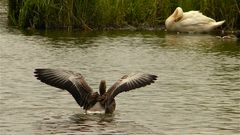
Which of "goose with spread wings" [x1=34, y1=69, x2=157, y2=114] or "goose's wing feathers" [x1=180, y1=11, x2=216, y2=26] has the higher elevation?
"goose with spread wings" [x1=34, y1=69, x2=157, y2=114]

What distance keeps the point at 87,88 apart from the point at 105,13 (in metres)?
14.8

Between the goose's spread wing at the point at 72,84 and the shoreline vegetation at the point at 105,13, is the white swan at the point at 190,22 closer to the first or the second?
the shoreline vegetation at the point at 105,13

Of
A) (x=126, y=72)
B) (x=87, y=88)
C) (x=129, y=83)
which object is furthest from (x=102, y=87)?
(x=126, y=72)

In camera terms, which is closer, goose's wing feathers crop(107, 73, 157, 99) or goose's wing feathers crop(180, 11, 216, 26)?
goose's wing feathers crop(107, 73, 157, 99)

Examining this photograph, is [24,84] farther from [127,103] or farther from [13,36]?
[13,36]

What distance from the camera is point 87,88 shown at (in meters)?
13.1

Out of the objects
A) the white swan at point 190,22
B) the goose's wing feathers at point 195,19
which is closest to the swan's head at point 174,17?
the white swan at point 190,22

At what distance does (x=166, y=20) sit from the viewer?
2764 centimetres

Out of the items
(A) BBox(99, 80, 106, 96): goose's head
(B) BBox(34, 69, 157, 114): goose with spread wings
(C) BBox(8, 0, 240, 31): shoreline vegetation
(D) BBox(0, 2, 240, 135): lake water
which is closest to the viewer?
(D) BBox(0, 2, 240, 135): lake water

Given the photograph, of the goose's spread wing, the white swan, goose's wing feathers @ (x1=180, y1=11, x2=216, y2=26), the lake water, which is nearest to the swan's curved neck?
the white swan

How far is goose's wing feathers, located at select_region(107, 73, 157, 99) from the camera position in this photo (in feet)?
42.7

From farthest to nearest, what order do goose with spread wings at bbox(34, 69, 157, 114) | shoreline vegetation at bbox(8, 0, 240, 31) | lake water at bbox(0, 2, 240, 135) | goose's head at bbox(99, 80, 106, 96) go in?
shoreline vegetation at bbox(8, 0, 240, 31) < goose's head at bbox(99, 80, 106, 96) < goose with spread wings at bbox(34, 69, 157, 114) < lake water at bbox(0, 2, 240, 135)

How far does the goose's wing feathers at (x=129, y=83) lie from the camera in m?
13.0

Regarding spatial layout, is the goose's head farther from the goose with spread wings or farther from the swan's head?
the swan's head
